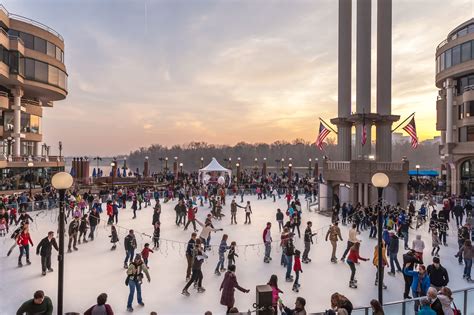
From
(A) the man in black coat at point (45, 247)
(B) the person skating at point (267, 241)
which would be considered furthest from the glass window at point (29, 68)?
(B) the person skating at point (267, 241)

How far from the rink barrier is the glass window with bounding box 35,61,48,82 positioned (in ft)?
139

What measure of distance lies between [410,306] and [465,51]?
40400 millimetres

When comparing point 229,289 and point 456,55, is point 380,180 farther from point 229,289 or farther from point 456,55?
point 456,55

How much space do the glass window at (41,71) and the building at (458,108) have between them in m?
47.9

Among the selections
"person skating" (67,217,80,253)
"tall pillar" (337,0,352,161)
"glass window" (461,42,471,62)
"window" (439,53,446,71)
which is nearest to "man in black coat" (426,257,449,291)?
"person skating" (67,217,80,253)

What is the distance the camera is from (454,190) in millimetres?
38031

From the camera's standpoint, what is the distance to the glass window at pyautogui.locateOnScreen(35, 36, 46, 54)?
126 ft

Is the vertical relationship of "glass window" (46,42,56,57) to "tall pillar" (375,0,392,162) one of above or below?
above

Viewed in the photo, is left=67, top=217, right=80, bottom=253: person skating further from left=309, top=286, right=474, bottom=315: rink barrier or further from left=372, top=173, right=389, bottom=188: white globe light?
left=372, top=173, right=389, bottom=188: white globe light

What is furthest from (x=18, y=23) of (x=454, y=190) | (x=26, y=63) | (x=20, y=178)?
(x=454, y=190)

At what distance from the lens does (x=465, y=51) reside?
3691 cm

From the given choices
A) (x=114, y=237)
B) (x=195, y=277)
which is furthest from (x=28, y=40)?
(x=195, y=277)

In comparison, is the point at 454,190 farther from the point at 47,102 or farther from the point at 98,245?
the point at 47,102

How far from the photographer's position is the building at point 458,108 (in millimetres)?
36688
